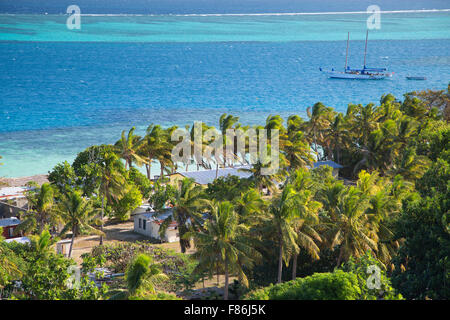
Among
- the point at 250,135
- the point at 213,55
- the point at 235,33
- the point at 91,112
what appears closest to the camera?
the point at 250,135

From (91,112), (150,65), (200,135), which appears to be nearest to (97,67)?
(150,65)

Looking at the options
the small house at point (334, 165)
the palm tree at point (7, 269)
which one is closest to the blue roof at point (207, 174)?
the small house at point (334, 165)

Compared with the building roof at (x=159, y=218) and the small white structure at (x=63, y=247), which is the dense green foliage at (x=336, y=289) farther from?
the small white structure at (x=63, y=247)

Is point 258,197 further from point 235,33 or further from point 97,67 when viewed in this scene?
point 235,33

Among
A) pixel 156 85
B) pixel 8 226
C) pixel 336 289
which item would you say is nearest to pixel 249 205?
pixel 336 289

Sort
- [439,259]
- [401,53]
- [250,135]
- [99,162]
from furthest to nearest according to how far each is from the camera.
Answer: [401,53], [250,135], [99,162], [439,259]

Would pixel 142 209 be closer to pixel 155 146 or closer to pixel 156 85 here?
pixel 155 146
